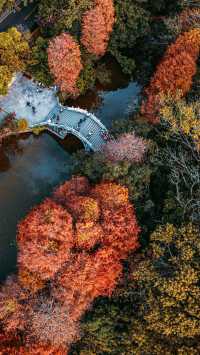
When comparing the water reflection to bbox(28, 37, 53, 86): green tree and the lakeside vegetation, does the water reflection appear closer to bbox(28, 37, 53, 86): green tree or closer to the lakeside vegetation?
the lakeside vegetation

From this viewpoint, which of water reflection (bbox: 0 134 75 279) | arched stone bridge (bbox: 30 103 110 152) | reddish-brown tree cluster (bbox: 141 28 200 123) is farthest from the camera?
arched stone bridge (bbox: 30 103 110 152)

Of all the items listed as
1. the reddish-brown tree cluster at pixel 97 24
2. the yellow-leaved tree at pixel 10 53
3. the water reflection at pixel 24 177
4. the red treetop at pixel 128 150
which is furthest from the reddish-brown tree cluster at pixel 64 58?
the red treetop at pixel 128 150

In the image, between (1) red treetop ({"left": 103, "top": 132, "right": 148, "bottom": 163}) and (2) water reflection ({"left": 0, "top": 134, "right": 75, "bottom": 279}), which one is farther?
(2) water reflection ({"left": 0, "top": 134, "right": 75, "bottom": 279})

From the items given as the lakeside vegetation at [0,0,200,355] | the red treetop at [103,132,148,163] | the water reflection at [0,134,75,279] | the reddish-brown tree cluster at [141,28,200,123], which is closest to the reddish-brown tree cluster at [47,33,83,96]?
the lakeside vegetation at [0,0,200,355]

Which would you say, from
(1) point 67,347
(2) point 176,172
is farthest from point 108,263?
(2) point 176,172

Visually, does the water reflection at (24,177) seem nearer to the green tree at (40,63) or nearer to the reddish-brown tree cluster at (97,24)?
the green tree at (40,63)

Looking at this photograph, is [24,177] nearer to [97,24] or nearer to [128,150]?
[128,150]

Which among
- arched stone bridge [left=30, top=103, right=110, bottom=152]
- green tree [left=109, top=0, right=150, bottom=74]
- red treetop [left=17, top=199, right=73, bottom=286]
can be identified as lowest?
red treetop [left=17, top=199, right=73, bottom=286]
